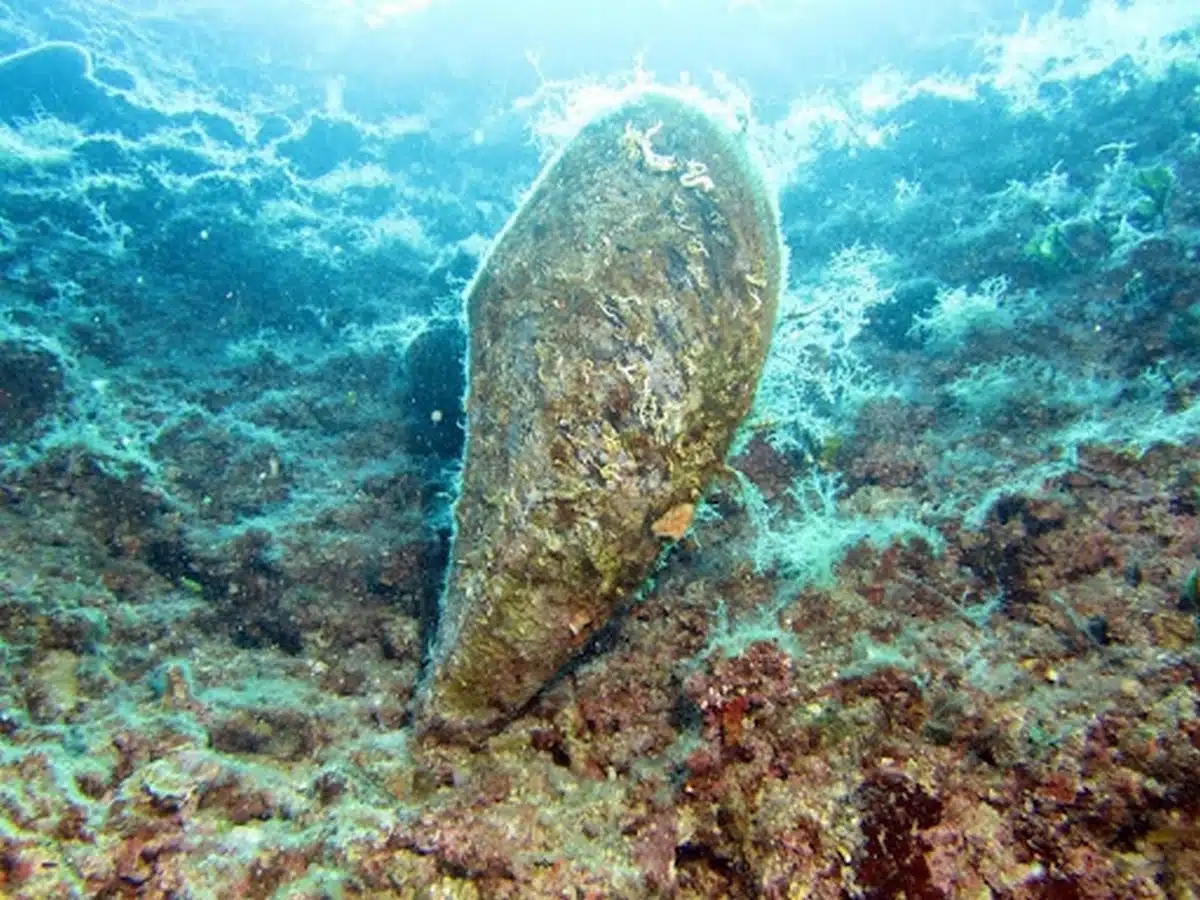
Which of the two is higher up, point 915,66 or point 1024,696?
point 915,66

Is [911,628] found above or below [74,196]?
below

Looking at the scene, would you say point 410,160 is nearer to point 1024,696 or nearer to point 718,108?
point 718,108

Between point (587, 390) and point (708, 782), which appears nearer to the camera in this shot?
point (708, 782)

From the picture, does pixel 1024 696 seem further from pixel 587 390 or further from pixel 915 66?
pixel 915 66

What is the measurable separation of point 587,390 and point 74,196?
25.6ft

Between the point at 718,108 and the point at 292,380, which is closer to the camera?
the point at 718,108

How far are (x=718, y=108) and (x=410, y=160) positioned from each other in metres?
8.78

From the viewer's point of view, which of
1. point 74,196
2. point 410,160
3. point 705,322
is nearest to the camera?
point 705,322

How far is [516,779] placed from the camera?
2602 mm

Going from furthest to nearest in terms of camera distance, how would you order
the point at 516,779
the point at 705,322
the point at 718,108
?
the point at 718,108, the point at 705,322, the point at 516,779

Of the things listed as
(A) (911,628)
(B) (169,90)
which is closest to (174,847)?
(A) (911,628)

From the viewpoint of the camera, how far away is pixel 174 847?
208 cm

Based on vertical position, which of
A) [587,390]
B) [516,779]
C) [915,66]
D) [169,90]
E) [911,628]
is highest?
[915,66]

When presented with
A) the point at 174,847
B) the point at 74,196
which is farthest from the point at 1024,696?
the point at 74,196
